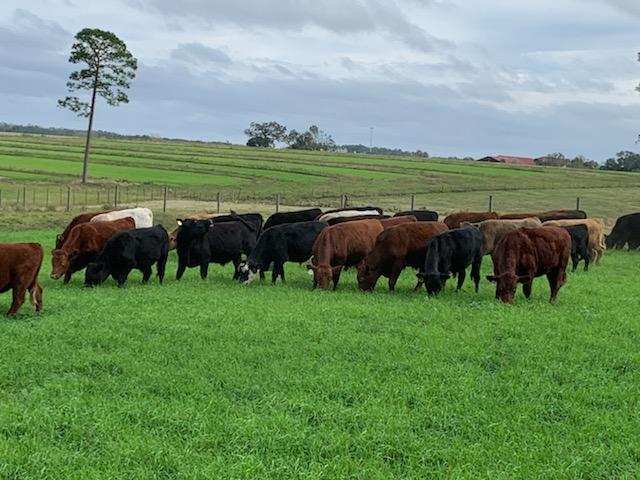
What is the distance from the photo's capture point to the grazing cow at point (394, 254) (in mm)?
14695

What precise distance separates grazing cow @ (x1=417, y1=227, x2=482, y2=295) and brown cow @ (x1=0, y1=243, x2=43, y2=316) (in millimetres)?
6986

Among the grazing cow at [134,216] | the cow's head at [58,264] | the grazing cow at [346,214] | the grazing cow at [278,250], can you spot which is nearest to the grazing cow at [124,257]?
the cow's head at [58,264]

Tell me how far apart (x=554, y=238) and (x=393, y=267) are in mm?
3260

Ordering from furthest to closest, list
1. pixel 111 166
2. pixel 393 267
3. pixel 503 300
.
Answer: pixel 111 166, pixel 393 267, pixel 503 300

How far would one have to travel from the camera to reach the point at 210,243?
16828 millimetres

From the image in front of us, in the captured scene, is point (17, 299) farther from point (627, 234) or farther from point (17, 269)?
point (627, 234)

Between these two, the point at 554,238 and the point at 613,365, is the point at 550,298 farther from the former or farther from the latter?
the point at 613,365

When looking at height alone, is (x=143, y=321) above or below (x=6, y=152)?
below

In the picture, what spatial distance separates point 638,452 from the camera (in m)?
6.07

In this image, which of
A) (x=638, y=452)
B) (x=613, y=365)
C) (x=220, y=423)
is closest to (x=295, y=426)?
(x=220, y=423)

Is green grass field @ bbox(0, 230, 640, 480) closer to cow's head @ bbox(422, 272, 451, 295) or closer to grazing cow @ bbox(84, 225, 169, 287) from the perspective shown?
cow's head @ bbox(422, 272, 451, 295)

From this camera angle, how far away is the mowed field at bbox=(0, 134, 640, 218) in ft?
136

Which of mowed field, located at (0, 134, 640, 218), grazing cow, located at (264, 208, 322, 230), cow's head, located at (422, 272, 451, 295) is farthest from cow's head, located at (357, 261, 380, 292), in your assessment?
mowed field, located at (0, 134, 640, 218)

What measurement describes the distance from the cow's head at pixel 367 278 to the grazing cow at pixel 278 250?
2249 mm
